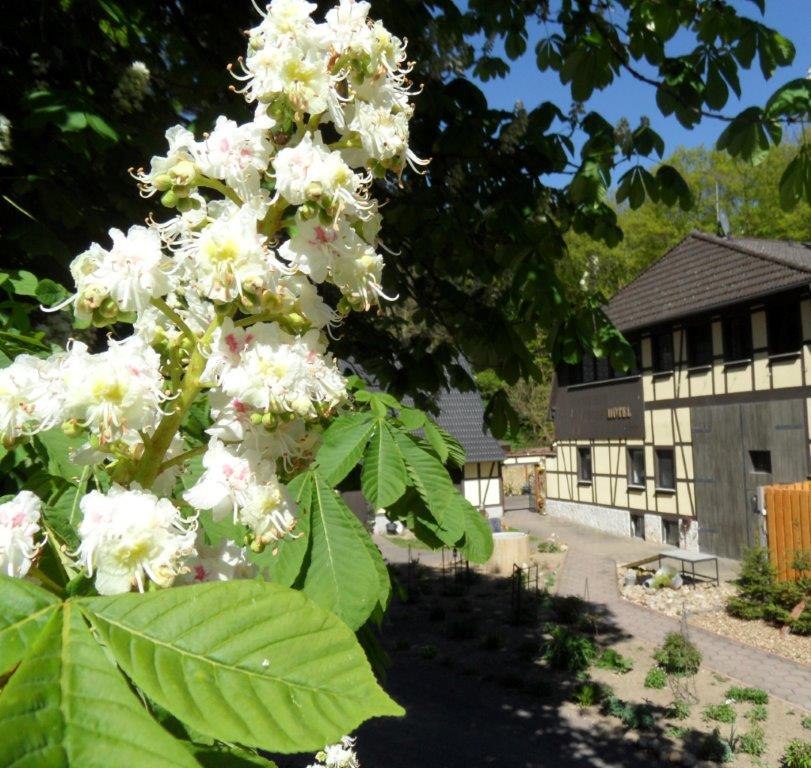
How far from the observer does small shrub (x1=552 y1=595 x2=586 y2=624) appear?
12.9 metres

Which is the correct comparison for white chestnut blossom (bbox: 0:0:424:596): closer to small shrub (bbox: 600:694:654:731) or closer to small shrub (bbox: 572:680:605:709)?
small shrub (bbox: 600:694:654:731)

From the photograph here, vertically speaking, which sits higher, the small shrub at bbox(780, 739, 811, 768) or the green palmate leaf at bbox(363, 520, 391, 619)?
the green palmate leaf at bbox(363, 520, 391, 619)

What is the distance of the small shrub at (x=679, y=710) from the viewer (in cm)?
876

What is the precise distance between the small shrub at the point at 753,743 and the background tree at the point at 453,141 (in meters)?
5.30

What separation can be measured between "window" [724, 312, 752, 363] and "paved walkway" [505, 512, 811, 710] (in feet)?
14.8

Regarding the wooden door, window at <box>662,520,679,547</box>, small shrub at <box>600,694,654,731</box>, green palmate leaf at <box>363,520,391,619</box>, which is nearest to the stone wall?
window at <box>662,520,679,547</box>

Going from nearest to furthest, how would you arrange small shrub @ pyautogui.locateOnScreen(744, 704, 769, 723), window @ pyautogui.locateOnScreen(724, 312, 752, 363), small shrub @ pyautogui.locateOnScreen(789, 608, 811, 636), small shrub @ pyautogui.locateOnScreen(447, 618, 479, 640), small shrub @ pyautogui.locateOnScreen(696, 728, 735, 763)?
small shrub @ pyautogui.locateOnScreen(696, 728, 735, 763)
small shrub @ pyautogui.locateOnScreen(744, 704, 769, 723)
small shrub @ pyautogui.locateOnScreen(789, 608, 811, 636)
small shrub @ pyautogui.locateOnScreen(447, 618, 479, 640)
window @ pyautogui.locateOnScreen(724, 312, 752, 363)

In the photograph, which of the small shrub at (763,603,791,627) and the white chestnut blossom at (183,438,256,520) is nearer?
the white chestnut blossom at (183,438,256,520)

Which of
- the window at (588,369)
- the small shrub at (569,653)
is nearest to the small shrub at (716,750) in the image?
the small shrub at (569,653)

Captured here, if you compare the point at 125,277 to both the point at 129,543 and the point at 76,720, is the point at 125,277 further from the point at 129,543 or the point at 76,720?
the point at 76,720

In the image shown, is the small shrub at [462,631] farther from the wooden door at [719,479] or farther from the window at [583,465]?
the window at [583,465]

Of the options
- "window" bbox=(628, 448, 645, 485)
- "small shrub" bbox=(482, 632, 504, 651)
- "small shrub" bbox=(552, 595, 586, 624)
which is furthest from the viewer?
"window" bbox=(628, 448, 645, 485)

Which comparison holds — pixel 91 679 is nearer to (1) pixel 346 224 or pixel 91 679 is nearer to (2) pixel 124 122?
(1) pixel 346 224

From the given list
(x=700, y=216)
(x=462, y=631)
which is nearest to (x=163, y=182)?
(x=462, y=631)
